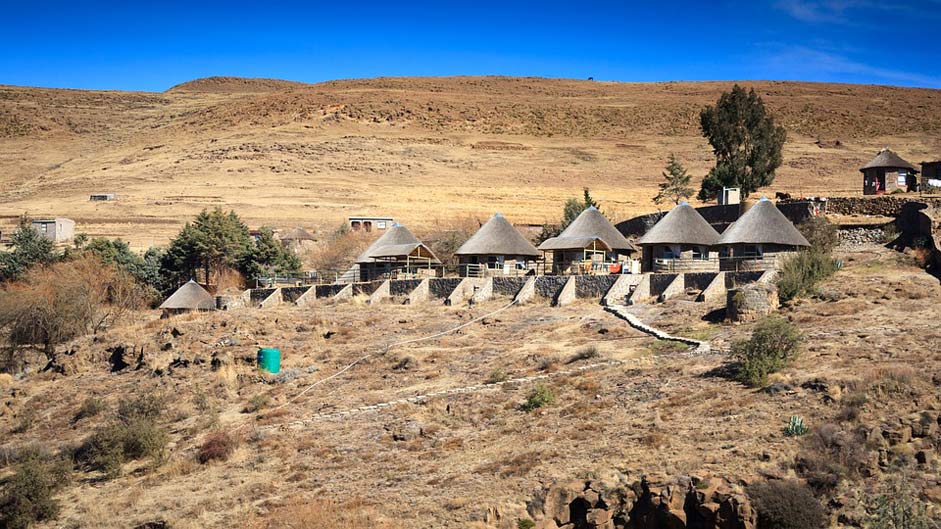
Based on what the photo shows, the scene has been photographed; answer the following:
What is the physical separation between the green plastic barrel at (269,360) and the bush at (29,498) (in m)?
9.25

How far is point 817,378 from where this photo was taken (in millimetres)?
24453

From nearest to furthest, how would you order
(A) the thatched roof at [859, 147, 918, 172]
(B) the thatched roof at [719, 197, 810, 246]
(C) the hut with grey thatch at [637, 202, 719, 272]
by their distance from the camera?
(B) the thatched roof at [719, 197, 810, 246]
(C) the hut with grey thatch at [637, 202, 719, 272]
(A) the thatched roof at [859, 147, 918, 172]

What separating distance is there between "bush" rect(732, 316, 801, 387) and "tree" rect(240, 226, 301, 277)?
3048 cm

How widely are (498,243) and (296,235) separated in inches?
824

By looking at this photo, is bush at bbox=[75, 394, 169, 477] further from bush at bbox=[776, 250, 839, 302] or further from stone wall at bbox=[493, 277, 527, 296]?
bush at bbox=[776, 250, 839, 302]

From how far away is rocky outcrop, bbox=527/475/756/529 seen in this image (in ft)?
63.5

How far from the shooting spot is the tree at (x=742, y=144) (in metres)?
54.9

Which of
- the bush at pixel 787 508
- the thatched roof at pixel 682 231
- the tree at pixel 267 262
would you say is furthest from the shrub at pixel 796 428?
the tree at pixel 267 262

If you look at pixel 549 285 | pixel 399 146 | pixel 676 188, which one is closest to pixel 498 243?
pixel 549 285

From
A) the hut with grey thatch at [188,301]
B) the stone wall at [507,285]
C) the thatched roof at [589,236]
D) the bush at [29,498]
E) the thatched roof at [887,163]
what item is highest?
the thatched roof at [887,163]

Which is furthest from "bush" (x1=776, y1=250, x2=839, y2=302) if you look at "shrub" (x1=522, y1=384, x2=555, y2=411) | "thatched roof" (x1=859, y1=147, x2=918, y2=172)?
"thatched roof" (x1=859, y1=147, x2=918, y2=172)

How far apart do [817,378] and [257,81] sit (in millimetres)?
154183

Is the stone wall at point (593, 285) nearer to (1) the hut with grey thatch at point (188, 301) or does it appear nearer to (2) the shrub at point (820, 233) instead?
(2) the shrub at point (820, 233)

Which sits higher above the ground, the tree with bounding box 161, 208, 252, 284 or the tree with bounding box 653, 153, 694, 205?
the tree with bounding box 653, 153, 694, 205
